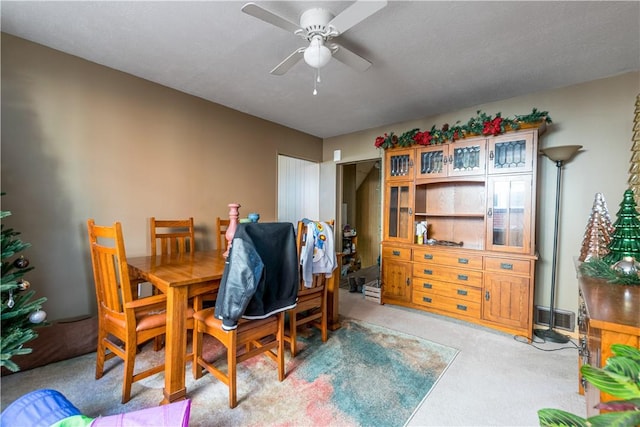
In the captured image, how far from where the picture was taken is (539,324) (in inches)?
108

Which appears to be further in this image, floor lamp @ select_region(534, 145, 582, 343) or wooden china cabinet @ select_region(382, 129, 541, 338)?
wooden china cabinet @ select_region(382, 129, 541, 338)

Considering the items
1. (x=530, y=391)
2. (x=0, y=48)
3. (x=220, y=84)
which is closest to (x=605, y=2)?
(x=530, y=391)

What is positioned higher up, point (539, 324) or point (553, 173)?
point (553, 173)

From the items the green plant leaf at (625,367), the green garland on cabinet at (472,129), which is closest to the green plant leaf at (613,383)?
the green plant leaf at (625,367)

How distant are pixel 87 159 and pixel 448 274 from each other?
12.2 feet

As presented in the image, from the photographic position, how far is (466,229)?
3297 millimetres

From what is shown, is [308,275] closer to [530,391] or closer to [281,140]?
[530,391]

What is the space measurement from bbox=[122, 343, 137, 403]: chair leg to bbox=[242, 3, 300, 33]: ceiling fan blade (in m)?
2.02

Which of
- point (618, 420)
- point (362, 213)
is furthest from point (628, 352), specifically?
point (362, 213)

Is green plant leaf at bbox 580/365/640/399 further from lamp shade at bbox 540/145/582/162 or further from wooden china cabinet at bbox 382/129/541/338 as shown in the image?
lamp shade at bbox 540/145/582/162

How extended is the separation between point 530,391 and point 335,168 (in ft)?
11.7

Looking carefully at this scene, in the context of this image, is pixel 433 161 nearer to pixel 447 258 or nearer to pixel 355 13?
pixel 447 258

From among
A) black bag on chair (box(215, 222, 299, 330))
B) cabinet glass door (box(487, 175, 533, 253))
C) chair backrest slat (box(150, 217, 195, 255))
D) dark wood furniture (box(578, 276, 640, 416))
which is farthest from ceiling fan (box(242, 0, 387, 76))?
cabinet glass door (box(487, 175, 533, 253))

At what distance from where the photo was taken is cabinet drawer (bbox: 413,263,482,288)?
2.82 m
